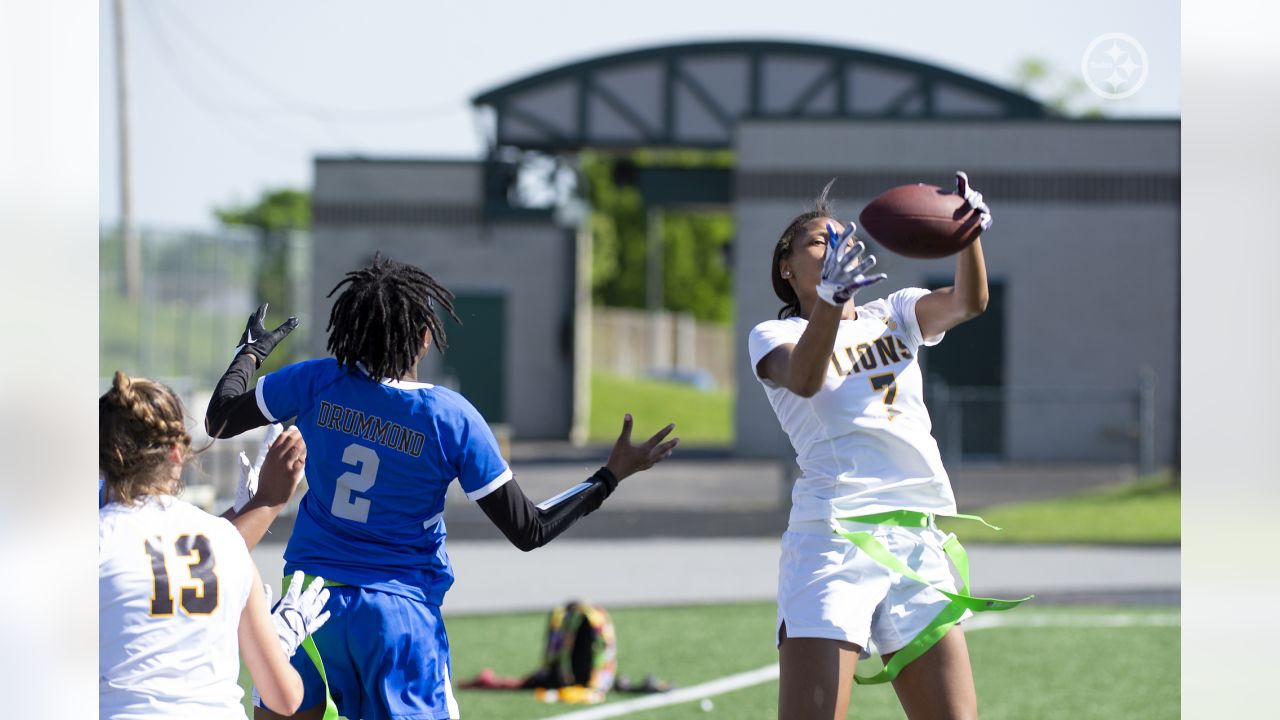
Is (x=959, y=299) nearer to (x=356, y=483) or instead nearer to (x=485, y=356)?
(x=356, y=483)

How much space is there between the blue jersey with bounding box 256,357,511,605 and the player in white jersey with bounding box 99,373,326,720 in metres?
0.43

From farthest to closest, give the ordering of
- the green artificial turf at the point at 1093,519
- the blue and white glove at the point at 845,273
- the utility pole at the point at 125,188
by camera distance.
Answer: the utility pole at the point at 125,188
the green artificial turf at the point at 1093,519
the blue and white glove at the point at 845,273

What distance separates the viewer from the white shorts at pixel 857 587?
428 cm

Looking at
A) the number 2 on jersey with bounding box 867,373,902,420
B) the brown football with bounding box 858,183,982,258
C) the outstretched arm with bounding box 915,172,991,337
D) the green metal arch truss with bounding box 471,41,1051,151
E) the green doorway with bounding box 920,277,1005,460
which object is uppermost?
the green metal arch truss with bounding box 471,41,1051,151

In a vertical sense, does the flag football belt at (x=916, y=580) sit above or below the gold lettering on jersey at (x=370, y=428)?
below

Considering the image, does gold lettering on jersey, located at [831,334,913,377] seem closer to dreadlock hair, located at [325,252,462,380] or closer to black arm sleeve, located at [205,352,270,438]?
dreadlock hair, located at [325,252,462,380]

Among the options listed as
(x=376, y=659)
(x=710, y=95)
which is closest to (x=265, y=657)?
(x=376, y=659)

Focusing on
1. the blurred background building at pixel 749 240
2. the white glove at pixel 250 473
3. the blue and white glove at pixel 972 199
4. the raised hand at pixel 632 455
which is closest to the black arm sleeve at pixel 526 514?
the raised hand at pixel 632 455

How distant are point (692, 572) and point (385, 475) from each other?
9.16 metres

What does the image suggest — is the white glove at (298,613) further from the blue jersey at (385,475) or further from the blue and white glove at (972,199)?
the blue and white glove at (972,199)

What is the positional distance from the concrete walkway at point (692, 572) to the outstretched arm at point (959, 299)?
6.98m

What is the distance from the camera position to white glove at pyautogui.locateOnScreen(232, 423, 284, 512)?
4.03 metres

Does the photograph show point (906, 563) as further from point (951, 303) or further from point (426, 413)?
point (426, 413)

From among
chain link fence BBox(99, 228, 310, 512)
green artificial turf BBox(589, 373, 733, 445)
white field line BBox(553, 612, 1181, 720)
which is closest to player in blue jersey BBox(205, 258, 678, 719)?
white field line BBox(553, 612, 1181, 720)
